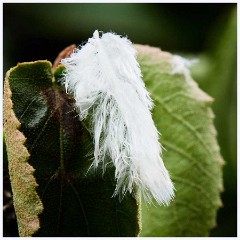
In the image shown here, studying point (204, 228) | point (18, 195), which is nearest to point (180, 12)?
point (204, 228)

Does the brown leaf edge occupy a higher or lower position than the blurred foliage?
lower

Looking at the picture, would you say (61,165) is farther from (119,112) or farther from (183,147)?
(183,147)

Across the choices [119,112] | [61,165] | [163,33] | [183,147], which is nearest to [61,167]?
[61,165]

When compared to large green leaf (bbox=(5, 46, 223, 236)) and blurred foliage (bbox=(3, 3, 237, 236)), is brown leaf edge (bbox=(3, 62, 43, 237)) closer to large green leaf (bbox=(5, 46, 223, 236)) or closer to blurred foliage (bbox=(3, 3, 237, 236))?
large green leaf (bbox=(5, 46, 223, 236))

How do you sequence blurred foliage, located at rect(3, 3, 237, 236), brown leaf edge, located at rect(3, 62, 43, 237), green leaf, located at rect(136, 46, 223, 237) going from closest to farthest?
brown leaf edge, located at rect(3, 62, 43, 237)
green leaf, located at rect(136, 46, 223, 237)
blurred foliage, located at rect(3, 3, 237, 236)

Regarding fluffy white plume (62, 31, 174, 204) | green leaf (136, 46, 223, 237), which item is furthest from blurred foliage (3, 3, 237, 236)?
fluffy white plume (62, 31, 174, 204)

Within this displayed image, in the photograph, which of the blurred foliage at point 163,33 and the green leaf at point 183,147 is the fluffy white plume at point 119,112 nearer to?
the green leaf at point 183,147
